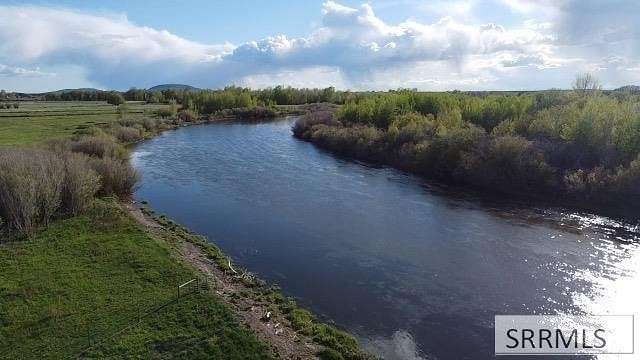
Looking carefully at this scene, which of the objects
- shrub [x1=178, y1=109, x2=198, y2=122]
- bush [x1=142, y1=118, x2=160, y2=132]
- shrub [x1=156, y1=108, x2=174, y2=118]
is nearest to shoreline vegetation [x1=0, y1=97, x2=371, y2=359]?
bush [x1=142, y1=118, x2=160, y2=132]

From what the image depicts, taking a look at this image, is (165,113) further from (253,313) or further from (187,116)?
(253,313)

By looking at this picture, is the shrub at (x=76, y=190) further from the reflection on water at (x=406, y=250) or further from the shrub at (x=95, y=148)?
the shrub at (x=95, y=148)

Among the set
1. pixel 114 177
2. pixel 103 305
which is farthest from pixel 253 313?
pixel 114 177

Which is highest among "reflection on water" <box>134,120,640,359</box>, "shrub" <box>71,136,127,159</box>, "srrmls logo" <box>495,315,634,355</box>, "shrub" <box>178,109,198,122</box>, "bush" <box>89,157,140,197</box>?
"shrub" <box>178,109,198,122</box>

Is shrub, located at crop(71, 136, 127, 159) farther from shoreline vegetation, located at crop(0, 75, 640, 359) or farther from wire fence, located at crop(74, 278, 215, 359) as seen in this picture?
wire fence, located at crop(74, 278, 215, 359)

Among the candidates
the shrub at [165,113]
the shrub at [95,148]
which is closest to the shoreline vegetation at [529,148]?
the shrub at [95,148]

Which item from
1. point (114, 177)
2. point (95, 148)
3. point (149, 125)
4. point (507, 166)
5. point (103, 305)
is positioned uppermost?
point (149, 125)

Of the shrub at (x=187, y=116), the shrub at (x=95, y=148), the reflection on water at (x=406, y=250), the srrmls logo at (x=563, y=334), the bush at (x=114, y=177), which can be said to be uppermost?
the shrub at (x=187, y=116)
